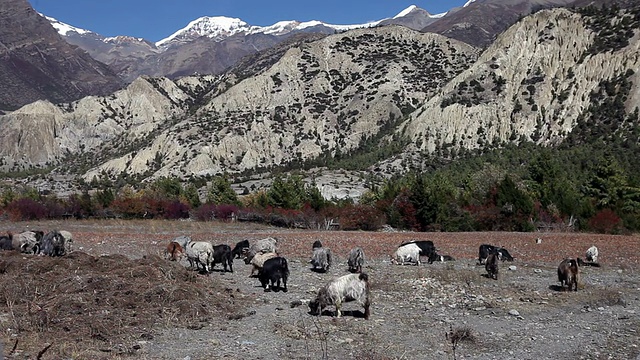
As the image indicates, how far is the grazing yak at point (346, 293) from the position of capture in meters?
14.7

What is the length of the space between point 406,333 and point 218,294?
6095mm

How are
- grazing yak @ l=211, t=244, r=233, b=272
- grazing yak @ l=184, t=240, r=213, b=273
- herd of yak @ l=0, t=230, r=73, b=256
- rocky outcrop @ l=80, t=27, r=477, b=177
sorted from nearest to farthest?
1. grazing yak @ l=184, t=240, r=213, b=273
2. grazing yak @ l=211, t=244, r=233, b=272
3. herd of yak @ l=0, t=230, r=73, b=256
4. rocky outcrop @ l=80, t=27, r=477, b=177

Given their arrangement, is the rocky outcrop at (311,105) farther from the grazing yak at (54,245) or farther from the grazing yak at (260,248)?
the grazing yak at (54,245)

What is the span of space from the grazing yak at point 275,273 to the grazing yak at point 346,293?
3.44m

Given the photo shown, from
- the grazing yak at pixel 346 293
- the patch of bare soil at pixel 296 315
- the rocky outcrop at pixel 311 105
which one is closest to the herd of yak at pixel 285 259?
the grazing yak at pixel 346 293

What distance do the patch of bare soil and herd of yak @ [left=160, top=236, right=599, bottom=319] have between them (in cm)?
45

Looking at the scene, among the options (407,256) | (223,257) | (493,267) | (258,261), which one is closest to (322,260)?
(258,261)

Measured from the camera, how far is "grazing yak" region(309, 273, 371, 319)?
14.7m

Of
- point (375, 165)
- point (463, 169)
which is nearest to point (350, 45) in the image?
point (375, 165)

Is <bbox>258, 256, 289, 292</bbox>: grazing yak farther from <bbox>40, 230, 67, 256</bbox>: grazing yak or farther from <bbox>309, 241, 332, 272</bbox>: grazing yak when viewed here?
<bbox>40, 230, 67, 256</bbox>: grazing yak

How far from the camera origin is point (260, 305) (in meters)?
16.2

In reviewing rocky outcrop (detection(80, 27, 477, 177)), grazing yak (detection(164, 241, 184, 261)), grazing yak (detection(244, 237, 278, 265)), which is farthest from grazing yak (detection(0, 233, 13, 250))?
rocky outcrop (detection(80, 27, 477, 177))

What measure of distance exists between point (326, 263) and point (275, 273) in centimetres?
443

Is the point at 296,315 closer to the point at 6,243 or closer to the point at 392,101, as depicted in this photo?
the point at 6,243
